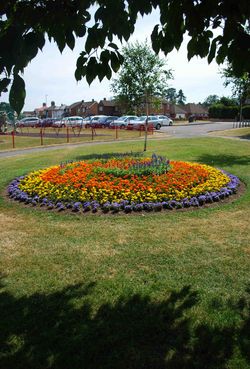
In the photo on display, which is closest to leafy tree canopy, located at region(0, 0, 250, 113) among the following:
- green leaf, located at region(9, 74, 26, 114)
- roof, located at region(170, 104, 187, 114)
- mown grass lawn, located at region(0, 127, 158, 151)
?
green leaf, located at region(9, 74, 26, 114)

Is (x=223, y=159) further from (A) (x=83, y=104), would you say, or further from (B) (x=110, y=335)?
(A) (x=83, y=104)

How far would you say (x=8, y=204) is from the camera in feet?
28.5

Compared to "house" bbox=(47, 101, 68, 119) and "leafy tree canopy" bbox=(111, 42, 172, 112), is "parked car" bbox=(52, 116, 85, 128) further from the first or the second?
"house" bbox=(47, 101, 68, 119)

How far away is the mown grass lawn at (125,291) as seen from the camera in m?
3.30

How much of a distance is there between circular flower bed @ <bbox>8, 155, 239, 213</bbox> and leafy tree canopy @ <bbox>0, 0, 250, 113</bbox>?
16.6 ft

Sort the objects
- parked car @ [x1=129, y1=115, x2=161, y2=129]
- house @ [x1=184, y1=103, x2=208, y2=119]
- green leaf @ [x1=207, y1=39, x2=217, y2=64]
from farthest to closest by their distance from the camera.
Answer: house @ [x1=184, y1=103, x2=208, y2=119] < parked car @ [x1=129, y1=115, x2=161, y2=129] < green leaf @ [x1=207, y1=39, x2=217, y2=64]

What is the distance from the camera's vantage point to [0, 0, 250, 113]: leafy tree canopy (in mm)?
2090

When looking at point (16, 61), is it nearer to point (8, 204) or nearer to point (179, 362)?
point (179, 362)

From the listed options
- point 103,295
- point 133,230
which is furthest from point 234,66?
point 133,230

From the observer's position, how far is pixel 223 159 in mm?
15148

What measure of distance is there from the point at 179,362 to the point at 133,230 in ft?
11.6

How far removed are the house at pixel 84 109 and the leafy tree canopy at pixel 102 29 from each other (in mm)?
90907

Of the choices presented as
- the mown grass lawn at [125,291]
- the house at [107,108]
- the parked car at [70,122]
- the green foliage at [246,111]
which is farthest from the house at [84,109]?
the mown grass lawn at [125,291]

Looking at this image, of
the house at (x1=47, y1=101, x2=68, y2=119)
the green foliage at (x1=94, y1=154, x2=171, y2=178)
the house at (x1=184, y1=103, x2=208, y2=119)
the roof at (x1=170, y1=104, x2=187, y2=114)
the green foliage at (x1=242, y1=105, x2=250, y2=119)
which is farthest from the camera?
the house at (x1=47, y1=101, x2=68, y2=119)
